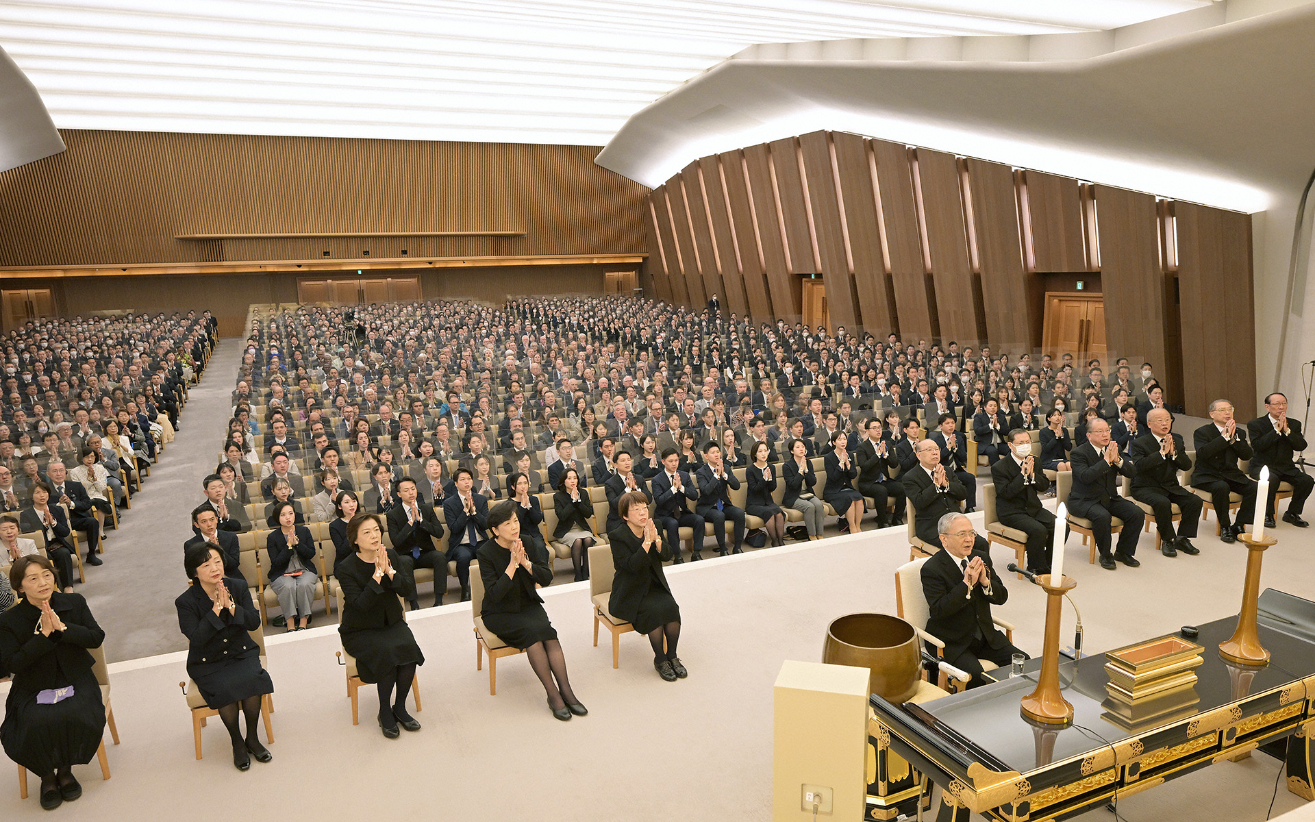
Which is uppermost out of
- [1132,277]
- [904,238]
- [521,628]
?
[904,238]

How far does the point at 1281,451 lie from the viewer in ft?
22.4

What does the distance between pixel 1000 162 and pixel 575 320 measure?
424 inches

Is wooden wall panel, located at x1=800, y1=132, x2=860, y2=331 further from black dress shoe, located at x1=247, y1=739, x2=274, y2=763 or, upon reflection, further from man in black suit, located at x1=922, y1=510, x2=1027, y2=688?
A: black dress shoe, located at x1=247, y1=739, x2=274, y2=763

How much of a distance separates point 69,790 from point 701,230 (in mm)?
24044

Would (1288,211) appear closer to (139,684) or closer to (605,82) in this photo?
(139,684)

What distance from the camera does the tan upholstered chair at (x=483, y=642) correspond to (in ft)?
14.6

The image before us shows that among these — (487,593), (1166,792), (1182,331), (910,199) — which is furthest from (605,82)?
(1166,792)

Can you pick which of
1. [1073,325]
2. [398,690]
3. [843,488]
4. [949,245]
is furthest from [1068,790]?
[949,245]

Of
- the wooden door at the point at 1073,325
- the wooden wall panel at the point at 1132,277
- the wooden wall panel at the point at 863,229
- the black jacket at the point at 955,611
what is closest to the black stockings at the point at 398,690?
the black jacket at the point at 955,611

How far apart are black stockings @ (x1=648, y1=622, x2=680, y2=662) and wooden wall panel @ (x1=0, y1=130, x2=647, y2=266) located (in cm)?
2682

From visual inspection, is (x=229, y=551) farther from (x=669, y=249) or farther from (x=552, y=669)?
(x=669, y=249)

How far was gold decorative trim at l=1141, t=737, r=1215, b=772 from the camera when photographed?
274 centimetres

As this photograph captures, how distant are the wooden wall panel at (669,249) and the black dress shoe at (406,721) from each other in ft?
81.4

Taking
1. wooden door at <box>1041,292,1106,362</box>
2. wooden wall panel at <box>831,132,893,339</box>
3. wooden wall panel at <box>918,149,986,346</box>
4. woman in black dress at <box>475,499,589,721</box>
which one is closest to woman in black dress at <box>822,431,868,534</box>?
woman in black dress at <box>475,499,589,721</box>
